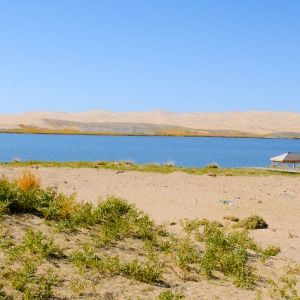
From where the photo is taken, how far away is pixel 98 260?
641 centimetres

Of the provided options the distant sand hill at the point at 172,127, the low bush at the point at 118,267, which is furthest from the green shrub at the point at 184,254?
the distant sand hill at the point at 172,127

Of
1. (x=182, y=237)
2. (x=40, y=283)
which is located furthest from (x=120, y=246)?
(x=40, y=283)

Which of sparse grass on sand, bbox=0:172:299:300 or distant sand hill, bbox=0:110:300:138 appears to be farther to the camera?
distant sand hill, bbox=0:110:300:138

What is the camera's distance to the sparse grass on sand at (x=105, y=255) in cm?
546

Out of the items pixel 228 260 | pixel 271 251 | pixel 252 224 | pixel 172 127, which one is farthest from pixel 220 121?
pixel 228 260

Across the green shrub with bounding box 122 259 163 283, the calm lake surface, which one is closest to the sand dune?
the calm lake surface

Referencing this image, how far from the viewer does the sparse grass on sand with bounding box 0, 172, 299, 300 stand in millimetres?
5457

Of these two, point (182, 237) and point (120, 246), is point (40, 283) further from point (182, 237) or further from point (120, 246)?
point (182, 237)

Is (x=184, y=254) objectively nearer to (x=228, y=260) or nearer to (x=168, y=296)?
(x=228, y=260)

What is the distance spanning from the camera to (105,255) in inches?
267

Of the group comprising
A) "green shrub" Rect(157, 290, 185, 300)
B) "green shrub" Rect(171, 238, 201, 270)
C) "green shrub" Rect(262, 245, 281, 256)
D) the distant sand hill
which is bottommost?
"green shrub" Rect(262, 245, 281, 256)

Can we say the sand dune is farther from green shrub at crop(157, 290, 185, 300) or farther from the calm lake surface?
green shrub at crop(157, 290, 185, 300)

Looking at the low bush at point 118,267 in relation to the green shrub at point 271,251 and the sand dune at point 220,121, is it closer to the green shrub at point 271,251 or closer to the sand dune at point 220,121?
the green shrub at point 271,251

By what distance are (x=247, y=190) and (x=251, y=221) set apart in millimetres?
6384
